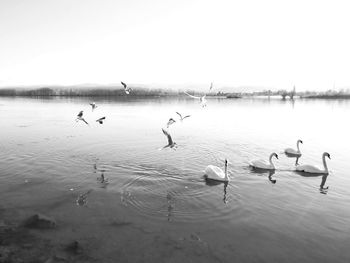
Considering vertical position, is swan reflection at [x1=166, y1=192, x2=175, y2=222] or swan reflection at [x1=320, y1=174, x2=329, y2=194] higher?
swan reflection at [x1=320, y1=174, x2=329, y2=194]

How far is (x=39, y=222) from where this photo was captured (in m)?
10.3

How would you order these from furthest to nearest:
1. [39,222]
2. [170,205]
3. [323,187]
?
[323,187], [170,205], [39,222]

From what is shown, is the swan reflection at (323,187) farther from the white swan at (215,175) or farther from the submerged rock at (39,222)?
the submerged rock at (39,222)

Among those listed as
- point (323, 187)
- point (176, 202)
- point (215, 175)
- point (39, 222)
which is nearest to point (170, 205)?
point (176, 202)

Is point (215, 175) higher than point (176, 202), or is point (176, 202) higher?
point (215, 175)

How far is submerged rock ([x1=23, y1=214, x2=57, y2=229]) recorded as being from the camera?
10.1 metres

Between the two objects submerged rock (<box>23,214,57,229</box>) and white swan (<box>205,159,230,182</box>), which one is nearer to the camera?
submerged rock (<box>23,214,57,229</box>)

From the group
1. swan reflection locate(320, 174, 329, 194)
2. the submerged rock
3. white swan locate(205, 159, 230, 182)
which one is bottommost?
the submerged rock

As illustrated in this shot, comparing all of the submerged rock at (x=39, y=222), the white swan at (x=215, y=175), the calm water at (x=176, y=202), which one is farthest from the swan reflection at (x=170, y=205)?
the submerged rock at (x=39, y=222)

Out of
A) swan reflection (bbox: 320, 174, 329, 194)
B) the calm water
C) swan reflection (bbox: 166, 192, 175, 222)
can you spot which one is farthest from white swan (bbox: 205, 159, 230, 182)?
swan reflection (bbox: 320, 174, 329, 194)

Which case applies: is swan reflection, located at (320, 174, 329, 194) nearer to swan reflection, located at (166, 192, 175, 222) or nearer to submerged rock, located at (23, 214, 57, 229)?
swan reflection, located at (166, 192, 175, 222)

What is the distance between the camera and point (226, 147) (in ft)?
75.6

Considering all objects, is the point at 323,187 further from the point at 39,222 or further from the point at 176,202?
the point at 39,222

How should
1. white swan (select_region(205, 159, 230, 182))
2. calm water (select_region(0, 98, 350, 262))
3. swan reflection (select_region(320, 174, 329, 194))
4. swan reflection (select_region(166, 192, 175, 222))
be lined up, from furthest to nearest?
white swan (select_region(205, 159, 230, 182)), swan reflection (select_region(320, 174, 329, 194)), swan reflection (select_region(166, 192, 175, 222)), calm water (select_region(0, 98, 350, 262))
